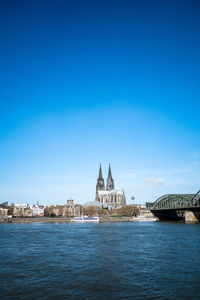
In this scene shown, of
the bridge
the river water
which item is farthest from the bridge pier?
the river water

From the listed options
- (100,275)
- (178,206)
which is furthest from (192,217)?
(100,275)

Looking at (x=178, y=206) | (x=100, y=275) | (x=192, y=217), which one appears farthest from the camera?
(x=178, y=206)

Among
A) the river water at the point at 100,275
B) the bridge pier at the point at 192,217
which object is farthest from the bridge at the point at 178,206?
the river water at the point at 100,275

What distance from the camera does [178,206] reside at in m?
101

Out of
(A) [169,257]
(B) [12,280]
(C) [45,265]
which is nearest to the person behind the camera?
(B) [12,280]

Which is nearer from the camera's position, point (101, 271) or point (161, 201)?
point (101, 271)

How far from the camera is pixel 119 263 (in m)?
21.6

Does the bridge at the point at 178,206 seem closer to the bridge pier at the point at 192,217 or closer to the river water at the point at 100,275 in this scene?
the bridge pier at the point at 192,217

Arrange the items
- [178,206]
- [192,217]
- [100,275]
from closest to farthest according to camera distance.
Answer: [100,275]
[192,217]
[178,206]

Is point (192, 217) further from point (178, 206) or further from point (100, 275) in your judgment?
point (100, 275)

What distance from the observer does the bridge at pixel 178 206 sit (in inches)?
3403

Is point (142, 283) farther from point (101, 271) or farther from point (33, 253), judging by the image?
point (33, 253)

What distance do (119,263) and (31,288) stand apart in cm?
910

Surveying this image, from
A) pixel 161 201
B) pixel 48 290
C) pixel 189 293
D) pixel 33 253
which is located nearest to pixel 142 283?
pixel 189 293
